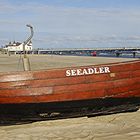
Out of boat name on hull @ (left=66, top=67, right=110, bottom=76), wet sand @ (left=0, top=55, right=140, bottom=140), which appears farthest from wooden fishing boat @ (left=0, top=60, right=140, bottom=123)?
wet sand @ (left=0, top=55, right=140, bottom=140)

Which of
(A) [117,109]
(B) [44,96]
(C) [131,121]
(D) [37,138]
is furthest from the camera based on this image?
(A) [117,109]

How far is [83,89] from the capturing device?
8.13m

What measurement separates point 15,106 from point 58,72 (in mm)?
1205

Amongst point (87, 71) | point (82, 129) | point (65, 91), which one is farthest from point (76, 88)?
point (82, 129)

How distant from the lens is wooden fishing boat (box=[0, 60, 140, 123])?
311 inches

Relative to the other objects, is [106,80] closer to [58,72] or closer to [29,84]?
[58,72]

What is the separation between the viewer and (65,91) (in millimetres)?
8062

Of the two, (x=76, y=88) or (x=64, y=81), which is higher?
(x=64, y=81)

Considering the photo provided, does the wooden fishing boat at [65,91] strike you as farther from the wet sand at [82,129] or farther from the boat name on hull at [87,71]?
the wet sand at [82,129]

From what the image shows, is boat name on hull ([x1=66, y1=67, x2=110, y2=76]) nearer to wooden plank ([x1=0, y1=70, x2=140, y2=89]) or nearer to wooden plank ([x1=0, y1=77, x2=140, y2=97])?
wooden plank ([x1=0, y1=70, x2=140, y2=89])

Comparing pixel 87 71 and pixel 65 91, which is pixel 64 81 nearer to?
pixel 65 91

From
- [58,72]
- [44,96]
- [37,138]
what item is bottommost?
[37,138]

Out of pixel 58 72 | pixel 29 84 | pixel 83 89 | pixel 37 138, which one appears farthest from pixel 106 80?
pixel 37 138

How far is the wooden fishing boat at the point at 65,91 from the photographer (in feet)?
25.9
